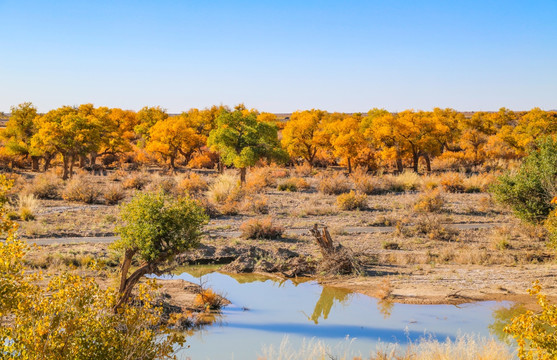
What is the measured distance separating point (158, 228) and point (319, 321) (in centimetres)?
586

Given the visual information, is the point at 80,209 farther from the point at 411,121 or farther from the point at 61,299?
the point at 411,121

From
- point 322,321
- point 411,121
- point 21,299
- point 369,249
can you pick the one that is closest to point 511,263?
point 369,249

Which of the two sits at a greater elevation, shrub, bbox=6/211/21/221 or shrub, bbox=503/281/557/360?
shrub, bbox=503/281/557/360

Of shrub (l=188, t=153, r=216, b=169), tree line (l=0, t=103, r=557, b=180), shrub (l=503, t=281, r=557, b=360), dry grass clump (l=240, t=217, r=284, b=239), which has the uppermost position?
tree line (l=0, t=103, r=557, b=180)

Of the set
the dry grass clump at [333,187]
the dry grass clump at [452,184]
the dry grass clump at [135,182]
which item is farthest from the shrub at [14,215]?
the dry grass clump at [452,184]

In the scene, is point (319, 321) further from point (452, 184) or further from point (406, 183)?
point (452, 184)

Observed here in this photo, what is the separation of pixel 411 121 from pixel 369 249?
27.4 metres

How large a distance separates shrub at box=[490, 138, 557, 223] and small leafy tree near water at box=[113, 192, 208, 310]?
1460cm

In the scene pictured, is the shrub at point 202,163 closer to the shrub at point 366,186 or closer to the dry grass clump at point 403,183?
the shrub at point 366,186

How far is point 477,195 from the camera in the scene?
1363 inches

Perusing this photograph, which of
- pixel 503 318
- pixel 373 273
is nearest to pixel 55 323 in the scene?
pixel 503 318

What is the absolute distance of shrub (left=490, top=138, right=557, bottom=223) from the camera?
2002 centimetres

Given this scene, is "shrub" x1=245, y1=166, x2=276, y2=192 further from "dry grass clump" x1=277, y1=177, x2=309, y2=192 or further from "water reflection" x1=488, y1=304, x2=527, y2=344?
"water reflection" x1=488, y1=304, x2=527, y2=344

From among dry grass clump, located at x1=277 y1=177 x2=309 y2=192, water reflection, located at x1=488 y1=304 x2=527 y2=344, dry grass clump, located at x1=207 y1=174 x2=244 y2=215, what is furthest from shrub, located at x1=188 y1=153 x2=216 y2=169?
water reflection, located at x1=488 y1=304 x2=527 y2=344
